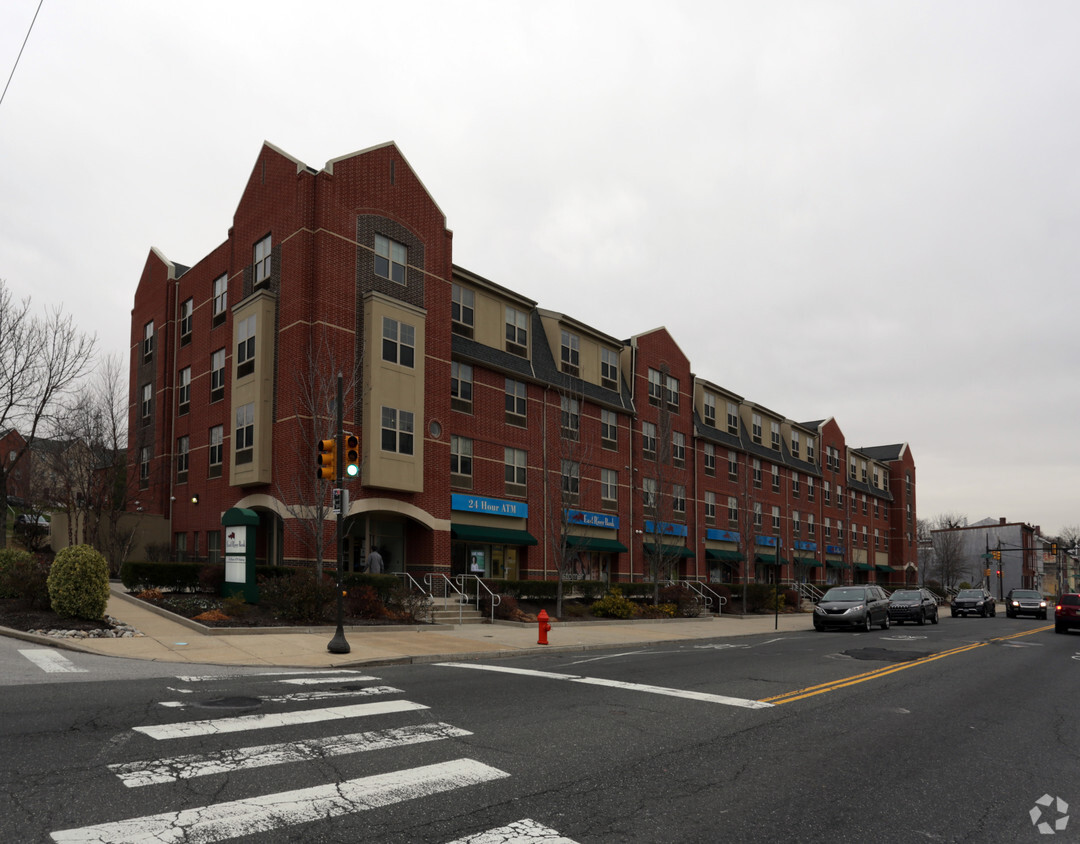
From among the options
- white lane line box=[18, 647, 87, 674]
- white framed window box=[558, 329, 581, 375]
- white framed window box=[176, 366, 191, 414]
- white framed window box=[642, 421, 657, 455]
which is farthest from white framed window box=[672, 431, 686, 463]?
white lane line box=[18, 647, 87, 674]

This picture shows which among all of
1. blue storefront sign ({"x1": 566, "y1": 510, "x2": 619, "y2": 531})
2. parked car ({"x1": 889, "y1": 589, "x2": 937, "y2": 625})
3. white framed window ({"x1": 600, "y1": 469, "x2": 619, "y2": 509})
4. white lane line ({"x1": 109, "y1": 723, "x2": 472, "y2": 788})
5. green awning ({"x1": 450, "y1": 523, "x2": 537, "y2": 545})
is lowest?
parked car ({"x1": 889, "y1": 589, "x2": 937, "y2": 625})

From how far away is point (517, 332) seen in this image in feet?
116

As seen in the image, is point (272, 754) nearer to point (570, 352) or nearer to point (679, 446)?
point (570, 352)

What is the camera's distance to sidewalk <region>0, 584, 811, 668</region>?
14227mm

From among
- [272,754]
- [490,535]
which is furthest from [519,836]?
[490,535]

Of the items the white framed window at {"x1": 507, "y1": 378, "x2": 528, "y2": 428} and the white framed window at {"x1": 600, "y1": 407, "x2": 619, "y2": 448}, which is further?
the white framed window at {"x1": 600, "y1": 407, "x2": 619, "y2": 448}

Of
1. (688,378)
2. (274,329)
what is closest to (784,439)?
(688,378)

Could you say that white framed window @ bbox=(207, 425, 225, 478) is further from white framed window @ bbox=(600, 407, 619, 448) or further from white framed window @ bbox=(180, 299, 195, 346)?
white framed window @ bbox=(600, 407, 619, 448)

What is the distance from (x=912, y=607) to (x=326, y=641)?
25.6 meters

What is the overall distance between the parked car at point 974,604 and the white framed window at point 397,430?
108 ft

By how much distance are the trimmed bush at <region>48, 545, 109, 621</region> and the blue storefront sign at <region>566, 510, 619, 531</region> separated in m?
20.7

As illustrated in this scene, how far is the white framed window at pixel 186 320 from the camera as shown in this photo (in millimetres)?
34750

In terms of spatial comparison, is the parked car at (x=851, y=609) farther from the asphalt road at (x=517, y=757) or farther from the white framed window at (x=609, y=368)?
the white framed window at (x=609, y=368)

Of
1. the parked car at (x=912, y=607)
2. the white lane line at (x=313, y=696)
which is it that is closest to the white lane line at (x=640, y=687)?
the white lane line at (x=313, y=696)
